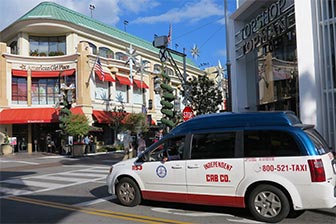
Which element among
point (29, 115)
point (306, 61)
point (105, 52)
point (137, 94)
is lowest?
point (29, 115)

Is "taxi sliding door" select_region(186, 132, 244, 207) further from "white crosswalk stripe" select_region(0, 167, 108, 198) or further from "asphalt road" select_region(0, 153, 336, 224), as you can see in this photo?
"white crosswalk stripe" select_region(0, 167, 108, 198)

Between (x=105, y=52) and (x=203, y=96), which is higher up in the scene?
(x=105, y=52)

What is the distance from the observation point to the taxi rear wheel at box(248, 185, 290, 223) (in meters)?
6.49

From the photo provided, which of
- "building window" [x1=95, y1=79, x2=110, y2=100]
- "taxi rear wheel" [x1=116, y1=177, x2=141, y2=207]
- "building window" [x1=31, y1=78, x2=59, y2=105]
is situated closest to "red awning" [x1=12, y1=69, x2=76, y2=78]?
"building window" [x1=31, y1=78, x2=59, y2=105]

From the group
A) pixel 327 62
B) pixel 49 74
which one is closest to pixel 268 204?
pixel 327 62

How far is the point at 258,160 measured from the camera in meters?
6.77

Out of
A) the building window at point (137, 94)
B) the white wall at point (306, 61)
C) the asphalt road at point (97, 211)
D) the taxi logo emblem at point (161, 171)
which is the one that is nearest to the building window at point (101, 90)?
the building window at point (137, 94)

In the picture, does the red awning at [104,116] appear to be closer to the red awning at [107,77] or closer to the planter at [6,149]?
the red awning at [107,77]

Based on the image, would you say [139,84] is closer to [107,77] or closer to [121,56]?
[121,56]

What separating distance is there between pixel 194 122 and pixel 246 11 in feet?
39.5

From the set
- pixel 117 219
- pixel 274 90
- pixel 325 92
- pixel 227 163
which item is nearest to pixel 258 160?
pixel 227 163

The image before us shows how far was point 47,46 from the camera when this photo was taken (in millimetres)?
38312

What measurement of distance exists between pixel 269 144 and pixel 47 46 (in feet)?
116

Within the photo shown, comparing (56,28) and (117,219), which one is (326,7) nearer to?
(117,219)
